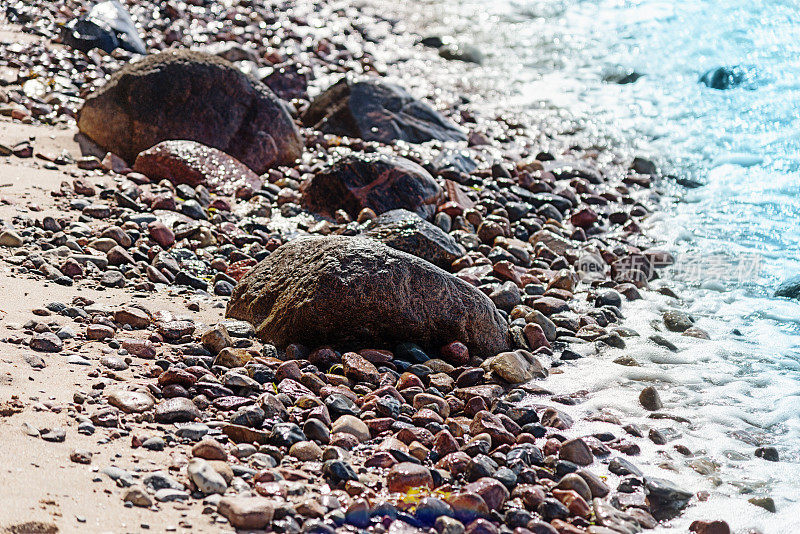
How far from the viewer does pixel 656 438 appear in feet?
11.5

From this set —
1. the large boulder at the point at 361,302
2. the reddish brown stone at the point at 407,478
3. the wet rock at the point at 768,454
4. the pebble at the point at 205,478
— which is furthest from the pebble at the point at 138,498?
the wet rock at the point at 768,454

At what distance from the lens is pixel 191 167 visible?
6043 mm

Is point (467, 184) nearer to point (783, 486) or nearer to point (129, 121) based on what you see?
point (129, 121)

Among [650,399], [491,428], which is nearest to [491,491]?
[491,428]

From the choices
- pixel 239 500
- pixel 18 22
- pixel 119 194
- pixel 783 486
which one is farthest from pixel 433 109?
pixel 239 500

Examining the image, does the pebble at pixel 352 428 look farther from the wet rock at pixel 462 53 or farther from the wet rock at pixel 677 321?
the wet rock at pixel 462 53

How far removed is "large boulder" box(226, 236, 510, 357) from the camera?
384 centimetres

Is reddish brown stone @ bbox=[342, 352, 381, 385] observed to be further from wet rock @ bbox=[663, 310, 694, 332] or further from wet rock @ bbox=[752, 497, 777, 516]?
wet rock @ bbox=[663, 310, 694, 332]

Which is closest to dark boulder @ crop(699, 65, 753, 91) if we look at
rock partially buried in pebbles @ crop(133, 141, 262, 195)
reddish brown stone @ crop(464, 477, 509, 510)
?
rock partially buried in pebbles @ crop(133, 141, 262, 195)

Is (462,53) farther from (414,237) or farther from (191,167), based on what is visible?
(414,237)

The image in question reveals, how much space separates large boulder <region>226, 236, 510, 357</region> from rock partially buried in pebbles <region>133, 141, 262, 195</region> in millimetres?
2066

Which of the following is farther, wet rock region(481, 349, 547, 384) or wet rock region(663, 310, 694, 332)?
wet rock region(663, 310, 694, 332)

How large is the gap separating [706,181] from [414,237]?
3552mm

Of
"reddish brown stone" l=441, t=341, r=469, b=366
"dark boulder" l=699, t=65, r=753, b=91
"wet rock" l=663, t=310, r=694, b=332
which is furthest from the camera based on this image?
"dark boulder" l=699, t=65, r=753, b=91
